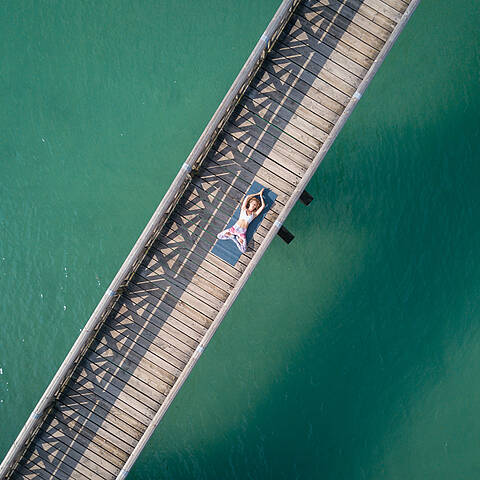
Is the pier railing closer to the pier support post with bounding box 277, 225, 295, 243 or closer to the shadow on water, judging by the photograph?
the pier support post with bounding box 277, 225, 295, 243

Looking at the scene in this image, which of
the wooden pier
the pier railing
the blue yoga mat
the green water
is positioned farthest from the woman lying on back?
the green water

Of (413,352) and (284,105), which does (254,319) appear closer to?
(413,352)

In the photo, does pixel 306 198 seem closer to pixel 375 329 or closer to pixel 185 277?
pixel 185 277

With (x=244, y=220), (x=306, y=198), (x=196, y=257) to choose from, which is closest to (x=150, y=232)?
(x=196, y=257)

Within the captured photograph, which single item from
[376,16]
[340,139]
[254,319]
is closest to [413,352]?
[254,319]

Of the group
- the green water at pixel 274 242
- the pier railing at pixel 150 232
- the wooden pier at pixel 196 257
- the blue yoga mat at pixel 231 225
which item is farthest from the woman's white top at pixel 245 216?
the green water at pixel 274 242
